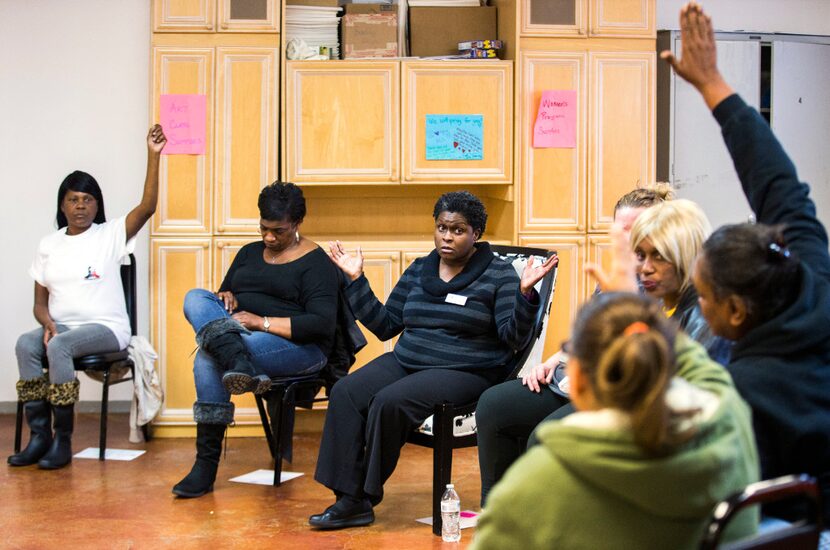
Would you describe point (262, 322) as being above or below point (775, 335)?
below

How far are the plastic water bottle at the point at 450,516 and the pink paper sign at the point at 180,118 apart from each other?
2335mm

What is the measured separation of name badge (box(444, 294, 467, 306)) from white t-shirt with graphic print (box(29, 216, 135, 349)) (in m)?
1.77

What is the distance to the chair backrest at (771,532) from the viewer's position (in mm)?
1412

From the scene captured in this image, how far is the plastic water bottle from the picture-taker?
11.5 feet

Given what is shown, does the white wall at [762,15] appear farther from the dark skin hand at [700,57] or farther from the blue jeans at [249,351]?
the dark skin hand at [700,57]

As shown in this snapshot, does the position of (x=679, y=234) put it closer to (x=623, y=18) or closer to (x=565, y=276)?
(x=565, y=276)

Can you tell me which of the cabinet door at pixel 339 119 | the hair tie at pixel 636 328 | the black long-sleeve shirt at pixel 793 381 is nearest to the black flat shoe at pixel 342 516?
the cabinet door at pixel 339 119

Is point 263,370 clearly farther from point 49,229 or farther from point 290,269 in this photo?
point 49,229

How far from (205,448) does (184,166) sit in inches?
61.3

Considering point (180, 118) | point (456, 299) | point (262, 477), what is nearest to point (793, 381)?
point (456, 299)

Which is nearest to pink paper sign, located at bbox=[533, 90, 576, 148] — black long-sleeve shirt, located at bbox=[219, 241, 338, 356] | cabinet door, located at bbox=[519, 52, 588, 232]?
cabinet door, located at bbox=[519, 52, 588, 232]

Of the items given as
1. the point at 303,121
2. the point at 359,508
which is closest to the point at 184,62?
the point at 303,121

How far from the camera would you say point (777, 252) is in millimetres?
1873

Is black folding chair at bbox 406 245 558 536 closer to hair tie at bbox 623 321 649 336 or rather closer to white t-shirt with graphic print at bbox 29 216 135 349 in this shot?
white t-shirt with graphic print at bbox 29 216 135 349
